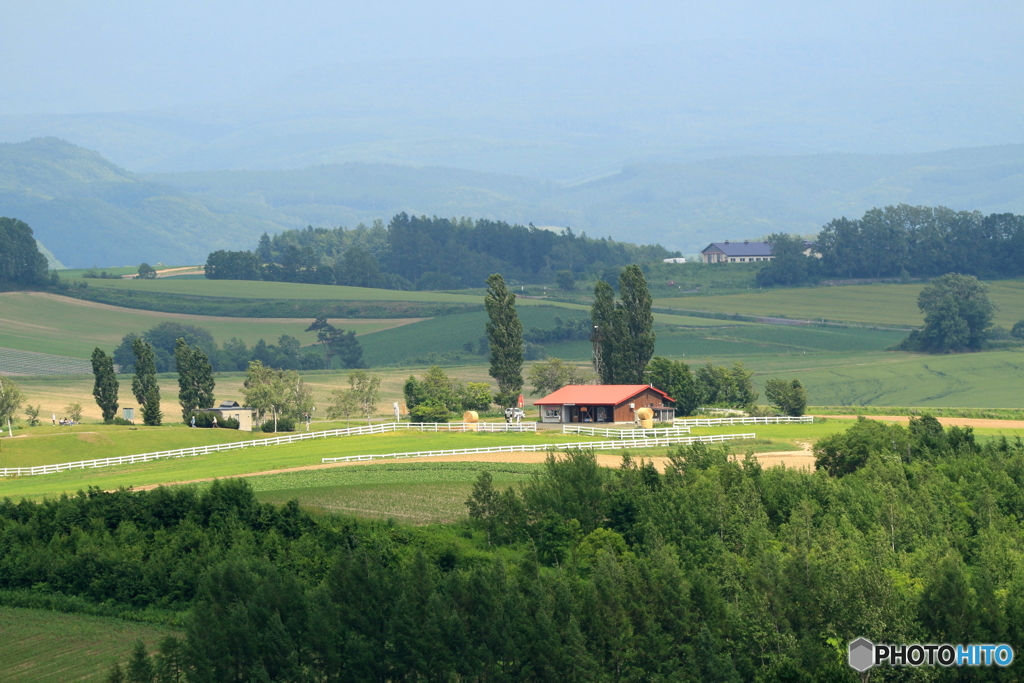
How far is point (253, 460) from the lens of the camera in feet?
252

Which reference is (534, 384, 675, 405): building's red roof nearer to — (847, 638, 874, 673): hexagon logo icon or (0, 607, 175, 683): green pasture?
(0, 607, 175, 683): green pasture

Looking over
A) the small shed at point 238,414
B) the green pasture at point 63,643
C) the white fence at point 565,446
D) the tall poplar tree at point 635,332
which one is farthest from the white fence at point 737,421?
the green pasture at point 63,643

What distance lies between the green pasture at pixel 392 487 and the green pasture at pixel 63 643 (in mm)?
12795

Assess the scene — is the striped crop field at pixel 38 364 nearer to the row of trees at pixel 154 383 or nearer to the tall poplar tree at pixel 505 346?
the row of trees at pixel 154 383

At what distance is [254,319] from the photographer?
190 m

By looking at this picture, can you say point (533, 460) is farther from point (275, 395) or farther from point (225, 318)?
point (225, 318)

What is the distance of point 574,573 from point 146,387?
6517 cm

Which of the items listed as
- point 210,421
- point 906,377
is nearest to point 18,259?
point 210,421

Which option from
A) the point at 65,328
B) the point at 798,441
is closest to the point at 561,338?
the point at 65,328

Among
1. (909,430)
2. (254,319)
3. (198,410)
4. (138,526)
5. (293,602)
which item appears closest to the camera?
(293,602)

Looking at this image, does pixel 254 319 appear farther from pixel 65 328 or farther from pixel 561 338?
pixel 561 338

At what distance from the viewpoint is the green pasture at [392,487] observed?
188 feet

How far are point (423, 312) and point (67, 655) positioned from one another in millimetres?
149792

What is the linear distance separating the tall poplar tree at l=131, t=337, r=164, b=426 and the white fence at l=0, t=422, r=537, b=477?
522 inches
